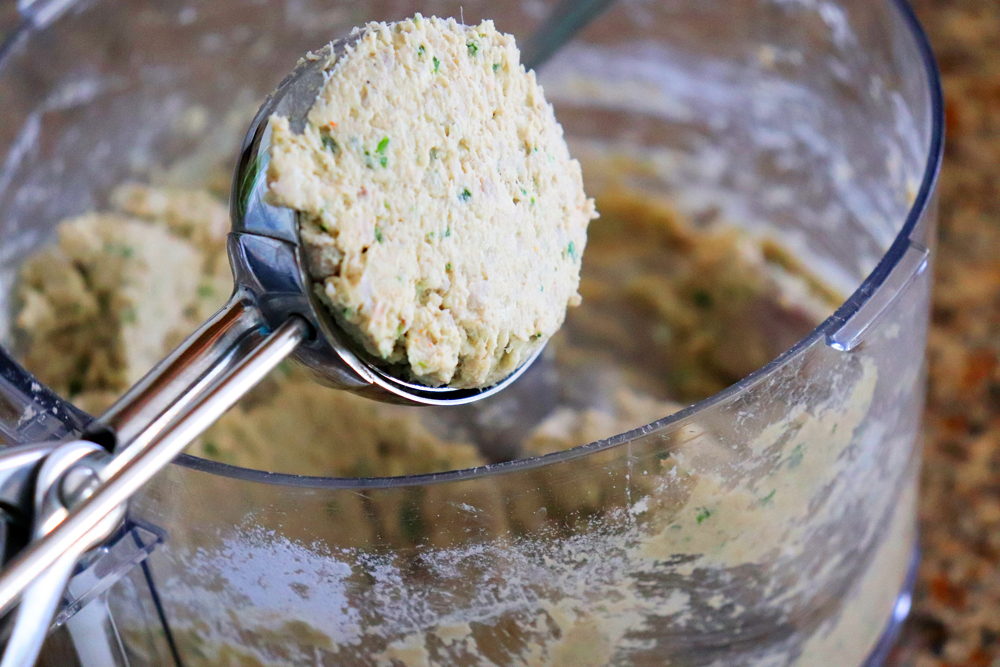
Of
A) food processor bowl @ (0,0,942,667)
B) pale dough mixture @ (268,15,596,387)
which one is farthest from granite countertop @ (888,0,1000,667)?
pale dough mixture @ (268,15,596,387)

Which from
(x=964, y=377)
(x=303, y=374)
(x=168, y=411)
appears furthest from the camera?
(x=964, y=377)

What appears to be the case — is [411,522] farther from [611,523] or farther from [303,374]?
[303,374]

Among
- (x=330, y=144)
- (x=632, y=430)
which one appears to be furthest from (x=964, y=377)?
(x=330, y=144)

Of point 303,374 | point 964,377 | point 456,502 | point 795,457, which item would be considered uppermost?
point 303,374

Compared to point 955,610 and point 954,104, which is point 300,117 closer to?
point 955,610

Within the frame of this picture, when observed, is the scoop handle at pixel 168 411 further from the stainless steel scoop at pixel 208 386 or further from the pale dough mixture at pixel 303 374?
the pale dough mixture at pixel 303 374

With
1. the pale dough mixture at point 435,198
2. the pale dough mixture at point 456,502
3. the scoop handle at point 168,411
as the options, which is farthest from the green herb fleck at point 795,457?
the scoop handle at point 168,411

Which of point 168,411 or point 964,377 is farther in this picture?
point 964,377

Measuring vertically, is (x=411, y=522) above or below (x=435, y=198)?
below

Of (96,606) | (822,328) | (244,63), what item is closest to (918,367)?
(822,328)
